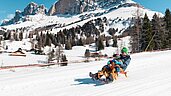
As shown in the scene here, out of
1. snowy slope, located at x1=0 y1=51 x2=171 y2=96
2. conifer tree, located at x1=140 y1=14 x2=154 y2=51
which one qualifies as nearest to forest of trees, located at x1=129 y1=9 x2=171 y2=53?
conifer tree, located at x1=140 y1=14 x2=154 y2=51

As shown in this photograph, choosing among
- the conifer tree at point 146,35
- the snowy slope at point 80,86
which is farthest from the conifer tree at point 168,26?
the snowy slope at point 80,86

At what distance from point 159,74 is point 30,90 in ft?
20.3

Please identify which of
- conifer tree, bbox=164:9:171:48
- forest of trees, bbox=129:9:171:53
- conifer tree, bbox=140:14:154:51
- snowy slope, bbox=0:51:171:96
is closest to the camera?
snowy slope, bbox=0:51:171:96

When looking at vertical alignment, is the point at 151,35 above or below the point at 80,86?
above

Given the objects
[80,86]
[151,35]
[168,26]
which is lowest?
[80,86]

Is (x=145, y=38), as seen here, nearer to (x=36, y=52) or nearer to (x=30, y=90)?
(x=30, y=90)

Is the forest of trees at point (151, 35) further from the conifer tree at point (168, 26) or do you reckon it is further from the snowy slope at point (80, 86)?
the snowy slope at point (80, 86)

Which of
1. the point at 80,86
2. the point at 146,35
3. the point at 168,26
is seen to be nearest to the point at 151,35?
the point at 146,35

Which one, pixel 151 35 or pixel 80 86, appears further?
pixel 151 35

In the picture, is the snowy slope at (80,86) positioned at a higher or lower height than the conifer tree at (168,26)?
lower

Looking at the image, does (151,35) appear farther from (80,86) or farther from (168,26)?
(80,86)

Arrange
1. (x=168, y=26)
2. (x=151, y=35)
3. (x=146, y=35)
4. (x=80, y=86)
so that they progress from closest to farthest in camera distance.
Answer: (x=80, y=86), (x=146, y=35), (x=151, y=35), (x=168, y=26)

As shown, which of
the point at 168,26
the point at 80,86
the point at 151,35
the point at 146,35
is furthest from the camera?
the point at 168,26

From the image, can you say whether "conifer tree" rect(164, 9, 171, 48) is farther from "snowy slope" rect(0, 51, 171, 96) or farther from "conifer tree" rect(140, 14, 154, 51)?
"snowy slope" rect(0, 51, 171, 96)
